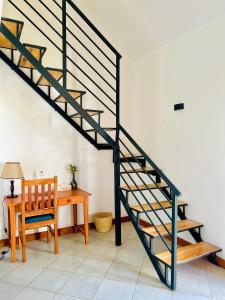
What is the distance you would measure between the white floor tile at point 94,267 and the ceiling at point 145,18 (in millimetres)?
3017

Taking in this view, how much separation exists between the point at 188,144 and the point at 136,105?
1.38m

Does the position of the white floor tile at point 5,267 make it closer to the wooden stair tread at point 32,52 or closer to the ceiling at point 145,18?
the wooden stair tread at point 32,52

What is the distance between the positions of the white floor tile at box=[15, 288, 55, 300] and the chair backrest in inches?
31.5

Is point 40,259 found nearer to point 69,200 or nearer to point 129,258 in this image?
point 69,200

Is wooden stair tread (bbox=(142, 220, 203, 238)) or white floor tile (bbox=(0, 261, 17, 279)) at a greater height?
wooden stair tread (bbox=(142, 220, 203, 238))

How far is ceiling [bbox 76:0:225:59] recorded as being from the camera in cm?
271

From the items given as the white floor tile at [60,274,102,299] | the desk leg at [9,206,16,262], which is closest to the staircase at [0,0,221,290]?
the white floor tile at [60,274,102,299]

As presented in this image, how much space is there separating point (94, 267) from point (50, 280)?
49cm

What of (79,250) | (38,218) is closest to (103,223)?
(79,250)

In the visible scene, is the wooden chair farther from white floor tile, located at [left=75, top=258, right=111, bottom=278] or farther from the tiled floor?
white floor tile, located at [left=75, top=258, right=111, bottom=278]

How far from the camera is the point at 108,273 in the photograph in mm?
2488

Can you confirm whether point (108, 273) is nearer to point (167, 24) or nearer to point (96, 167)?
point (96, 167)

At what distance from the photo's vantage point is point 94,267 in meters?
2.61

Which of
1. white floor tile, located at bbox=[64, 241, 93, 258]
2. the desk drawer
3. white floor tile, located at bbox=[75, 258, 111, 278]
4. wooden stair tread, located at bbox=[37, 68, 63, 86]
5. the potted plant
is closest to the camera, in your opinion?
white floor tile, located at bbox=[75, 258, 111, 278]
